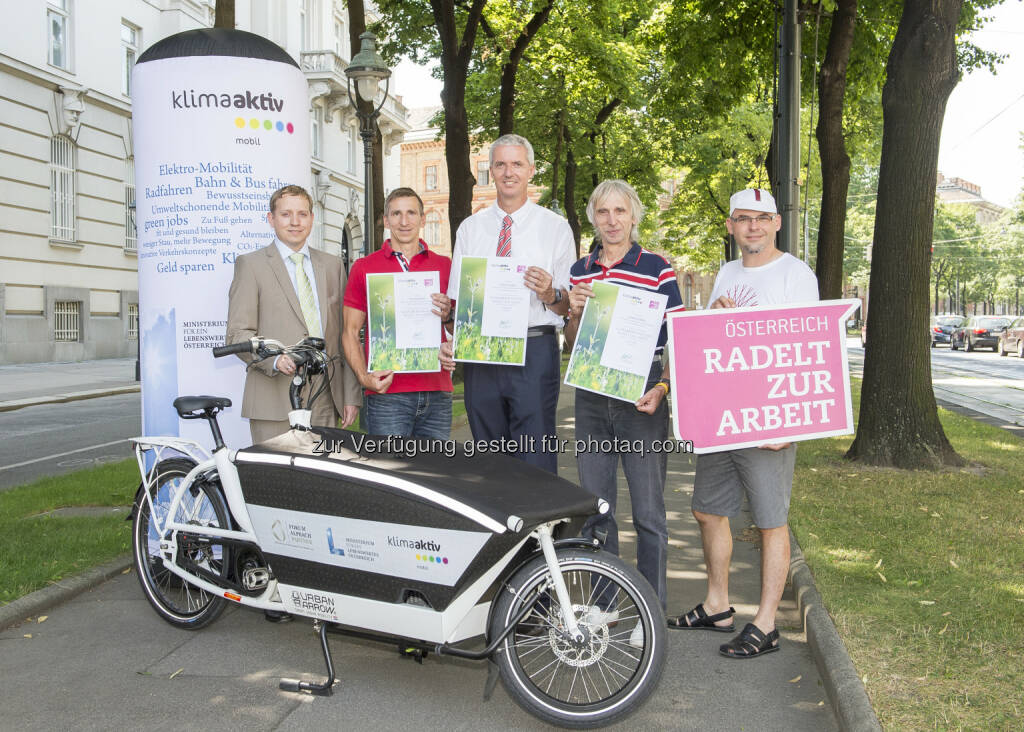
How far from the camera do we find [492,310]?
4637 millimetres

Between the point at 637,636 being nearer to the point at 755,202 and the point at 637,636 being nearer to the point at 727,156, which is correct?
the point at 755,202

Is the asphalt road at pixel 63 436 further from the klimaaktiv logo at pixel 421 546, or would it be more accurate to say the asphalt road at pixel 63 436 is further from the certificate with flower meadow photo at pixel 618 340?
the certificate with flower meadow photo at pixel 618 340

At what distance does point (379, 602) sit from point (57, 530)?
152 inches

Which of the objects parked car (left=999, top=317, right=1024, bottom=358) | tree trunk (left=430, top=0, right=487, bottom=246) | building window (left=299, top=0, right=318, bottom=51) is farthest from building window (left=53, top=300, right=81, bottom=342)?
parked car (left=999, top=317, right=1024, bottom=358)

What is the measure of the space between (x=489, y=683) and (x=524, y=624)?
0.26m

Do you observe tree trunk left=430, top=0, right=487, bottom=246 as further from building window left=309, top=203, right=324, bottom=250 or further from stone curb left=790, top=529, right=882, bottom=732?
building window left=309, top=203, right=324, bottom=250

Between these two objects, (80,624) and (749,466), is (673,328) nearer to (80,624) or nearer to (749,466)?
(749,466)

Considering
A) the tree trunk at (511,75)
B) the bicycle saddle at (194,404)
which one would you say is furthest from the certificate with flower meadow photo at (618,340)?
the tree trunk at (511,75)

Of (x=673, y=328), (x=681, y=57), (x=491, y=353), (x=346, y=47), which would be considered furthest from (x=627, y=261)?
(x=346, y=47)

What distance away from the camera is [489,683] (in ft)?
12.1

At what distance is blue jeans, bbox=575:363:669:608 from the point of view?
4.57 m

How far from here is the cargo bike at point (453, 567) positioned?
3635 millimetres

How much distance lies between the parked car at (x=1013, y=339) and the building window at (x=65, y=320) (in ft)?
110

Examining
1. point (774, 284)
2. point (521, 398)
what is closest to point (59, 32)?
point (521, 398)
